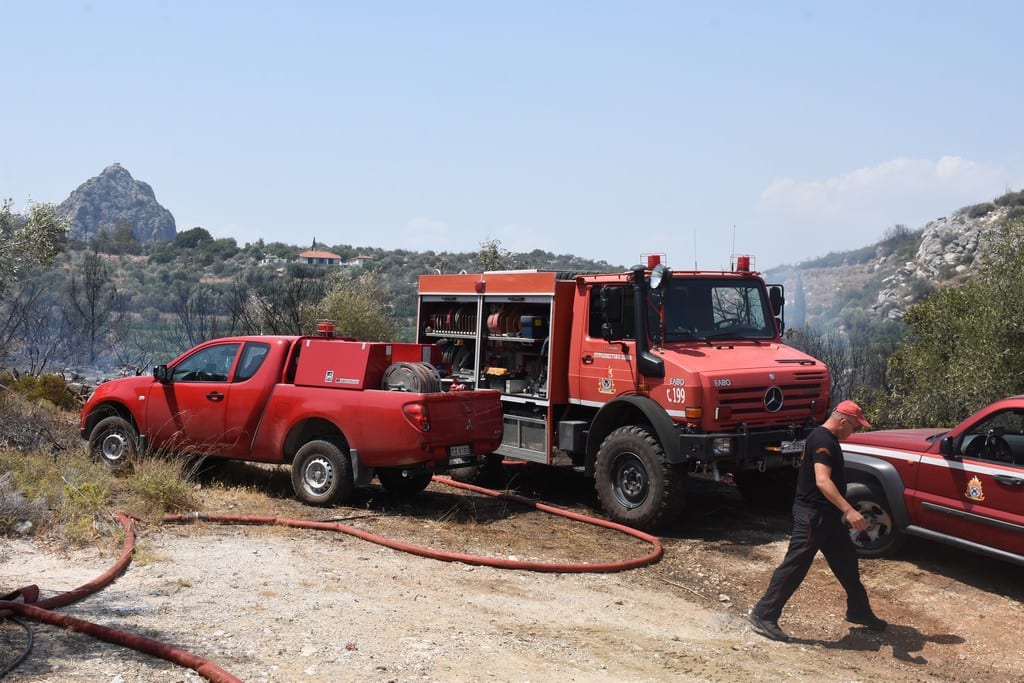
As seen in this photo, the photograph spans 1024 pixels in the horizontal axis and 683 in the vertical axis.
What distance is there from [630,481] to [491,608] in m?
3.51

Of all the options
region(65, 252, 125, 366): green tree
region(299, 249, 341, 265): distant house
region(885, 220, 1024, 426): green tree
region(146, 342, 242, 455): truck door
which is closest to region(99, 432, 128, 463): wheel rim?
region(146, 342, 242, 455): truck door

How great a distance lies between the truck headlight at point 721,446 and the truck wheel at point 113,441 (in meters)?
6.96

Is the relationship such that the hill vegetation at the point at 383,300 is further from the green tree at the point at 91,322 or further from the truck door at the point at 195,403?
the truck door at the point at 195,403

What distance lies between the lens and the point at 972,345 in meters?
14.2

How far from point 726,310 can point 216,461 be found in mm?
6658

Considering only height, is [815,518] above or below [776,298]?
below

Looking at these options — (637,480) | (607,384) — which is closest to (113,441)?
(607,384)

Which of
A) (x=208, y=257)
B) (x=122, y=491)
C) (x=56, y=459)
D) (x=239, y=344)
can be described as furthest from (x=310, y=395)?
→ (x=208, y=257)

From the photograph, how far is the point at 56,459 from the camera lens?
36.9 feet

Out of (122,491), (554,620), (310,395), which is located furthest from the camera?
(310,395)

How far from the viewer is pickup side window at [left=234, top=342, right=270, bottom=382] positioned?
1112 centimetres

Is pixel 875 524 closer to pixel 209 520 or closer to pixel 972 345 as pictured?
pixel 209 520

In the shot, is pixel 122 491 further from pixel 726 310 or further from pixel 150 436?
pixel 726 310

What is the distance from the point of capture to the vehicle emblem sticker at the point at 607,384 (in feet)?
35.3
